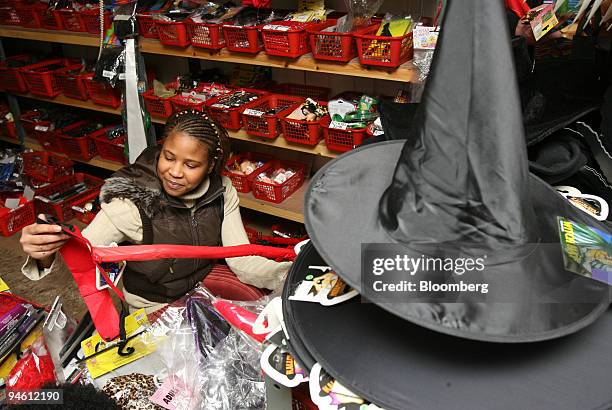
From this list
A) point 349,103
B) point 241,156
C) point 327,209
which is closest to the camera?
point 327,209

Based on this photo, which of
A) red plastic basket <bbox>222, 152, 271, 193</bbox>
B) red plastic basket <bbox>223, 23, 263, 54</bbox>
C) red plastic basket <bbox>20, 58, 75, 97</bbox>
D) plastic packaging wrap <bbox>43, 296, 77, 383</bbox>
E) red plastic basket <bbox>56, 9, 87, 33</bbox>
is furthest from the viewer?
red plastic basket <bbox>20, 58, 75, 97</bbox>

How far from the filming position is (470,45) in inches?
20.8

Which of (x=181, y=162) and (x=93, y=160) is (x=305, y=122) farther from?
(x=93, y=160)

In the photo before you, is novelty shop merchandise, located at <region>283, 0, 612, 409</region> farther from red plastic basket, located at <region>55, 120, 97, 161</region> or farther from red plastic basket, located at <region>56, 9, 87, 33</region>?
red plastic basket, located at <region>55, 120, 97, 161</region>

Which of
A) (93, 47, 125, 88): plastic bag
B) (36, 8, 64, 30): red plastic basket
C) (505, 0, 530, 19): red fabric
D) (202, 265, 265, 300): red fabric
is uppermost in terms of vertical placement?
(505, 0, 530, 19): red fabric

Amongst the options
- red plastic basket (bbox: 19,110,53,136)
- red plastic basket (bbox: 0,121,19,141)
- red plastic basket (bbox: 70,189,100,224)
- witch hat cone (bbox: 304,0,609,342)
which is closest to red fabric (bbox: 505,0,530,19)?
witch hat cone (bbox: 304,0,609,342)

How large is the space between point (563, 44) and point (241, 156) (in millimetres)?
1846

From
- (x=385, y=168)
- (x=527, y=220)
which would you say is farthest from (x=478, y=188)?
(x=385, y=168)

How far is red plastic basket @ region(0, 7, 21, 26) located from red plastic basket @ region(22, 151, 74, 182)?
35.4 inches

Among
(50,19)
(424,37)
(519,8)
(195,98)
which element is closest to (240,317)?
(519,8)

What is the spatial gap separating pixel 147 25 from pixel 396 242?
2324 millimetres

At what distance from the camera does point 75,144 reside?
10.5 feet

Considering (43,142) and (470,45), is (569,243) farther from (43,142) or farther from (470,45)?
(43,142)

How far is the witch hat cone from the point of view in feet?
1.73
